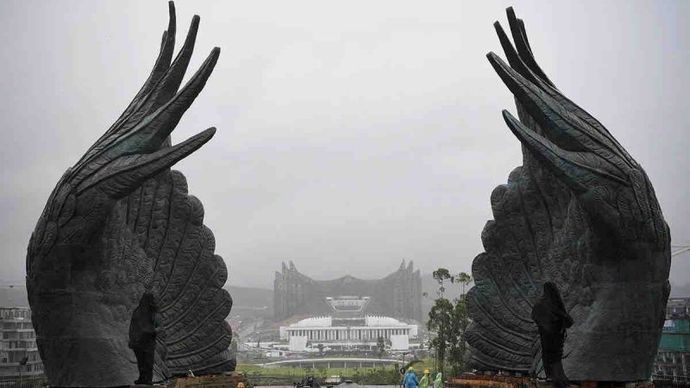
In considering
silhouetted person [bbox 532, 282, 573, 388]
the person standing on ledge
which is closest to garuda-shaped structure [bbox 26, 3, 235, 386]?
the person standing on ledge

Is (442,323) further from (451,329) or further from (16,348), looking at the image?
(16,348)

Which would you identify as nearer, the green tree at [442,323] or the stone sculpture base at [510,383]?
the stone sculpture base at [510,383]

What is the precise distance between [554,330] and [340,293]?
84.6 meters

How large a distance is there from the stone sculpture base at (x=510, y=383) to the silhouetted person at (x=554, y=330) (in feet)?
1.29

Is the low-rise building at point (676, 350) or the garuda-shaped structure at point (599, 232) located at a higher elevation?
the garuda-shaped structure at point (599, 232)

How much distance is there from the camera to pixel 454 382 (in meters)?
17.7

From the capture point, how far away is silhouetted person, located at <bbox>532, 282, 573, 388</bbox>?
1100cm

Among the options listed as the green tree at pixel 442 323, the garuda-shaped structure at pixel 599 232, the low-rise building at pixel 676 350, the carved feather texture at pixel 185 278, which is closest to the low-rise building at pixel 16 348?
the carved feather texture at pixel 185 278

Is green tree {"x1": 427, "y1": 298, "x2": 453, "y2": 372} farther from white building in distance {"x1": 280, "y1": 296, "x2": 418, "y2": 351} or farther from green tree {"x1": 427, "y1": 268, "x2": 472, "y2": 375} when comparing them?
white building in distance {"x1": 280, "y1": 296, "x2": 418, "y2": 351}

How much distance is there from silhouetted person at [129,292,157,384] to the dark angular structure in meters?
79.0

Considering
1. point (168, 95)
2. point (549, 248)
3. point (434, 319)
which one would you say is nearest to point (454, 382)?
point (549, 248)

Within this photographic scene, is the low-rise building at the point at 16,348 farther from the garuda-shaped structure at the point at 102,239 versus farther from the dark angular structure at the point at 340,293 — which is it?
the dark angular structure at the point at 340,293

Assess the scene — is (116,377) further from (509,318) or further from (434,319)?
(434,319)

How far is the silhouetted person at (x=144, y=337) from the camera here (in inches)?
442
